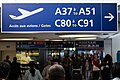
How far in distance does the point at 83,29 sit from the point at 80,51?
1178cm

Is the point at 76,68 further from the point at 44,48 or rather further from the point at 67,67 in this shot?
the point at 44,48

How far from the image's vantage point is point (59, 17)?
646cm

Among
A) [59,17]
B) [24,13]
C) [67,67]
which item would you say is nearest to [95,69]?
[67,67]

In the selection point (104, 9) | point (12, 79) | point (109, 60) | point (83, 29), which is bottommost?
point (12, 79)

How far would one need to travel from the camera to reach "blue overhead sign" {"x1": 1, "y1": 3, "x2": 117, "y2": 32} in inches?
254

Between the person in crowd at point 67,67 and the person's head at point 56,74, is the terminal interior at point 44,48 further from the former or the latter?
the person's head at point 56,74

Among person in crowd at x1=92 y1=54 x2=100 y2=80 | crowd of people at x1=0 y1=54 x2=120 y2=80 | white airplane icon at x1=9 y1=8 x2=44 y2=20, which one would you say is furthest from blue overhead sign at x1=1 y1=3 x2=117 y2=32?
person in crowd at x1=92 y1=54 x2=100 y2=80

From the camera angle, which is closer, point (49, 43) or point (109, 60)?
point (109, 60)

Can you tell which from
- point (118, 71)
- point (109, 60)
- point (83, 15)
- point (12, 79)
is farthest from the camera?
point (12, 79)

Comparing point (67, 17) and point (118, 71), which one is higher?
point (67, 17)

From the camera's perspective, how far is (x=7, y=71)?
12.7ft

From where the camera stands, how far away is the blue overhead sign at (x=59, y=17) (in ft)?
21.2

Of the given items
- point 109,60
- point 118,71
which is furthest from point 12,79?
point 118,71

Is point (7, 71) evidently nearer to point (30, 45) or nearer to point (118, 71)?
point (118, 71)
